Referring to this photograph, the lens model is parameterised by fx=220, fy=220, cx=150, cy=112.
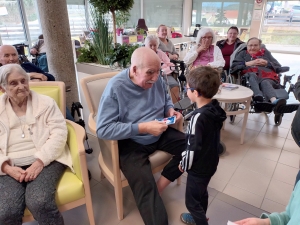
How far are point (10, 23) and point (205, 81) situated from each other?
19.4 ft

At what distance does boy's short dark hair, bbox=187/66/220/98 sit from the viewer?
1266mm

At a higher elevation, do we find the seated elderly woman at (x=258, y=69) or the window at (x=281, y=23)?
the window at (x=281, y=23)

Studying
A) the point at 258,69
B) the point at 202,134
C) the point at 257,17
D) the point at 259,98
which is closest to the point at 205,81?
the point at 202,134

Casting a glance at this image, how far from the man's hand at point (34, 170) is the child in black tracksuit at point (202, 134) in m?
0.87

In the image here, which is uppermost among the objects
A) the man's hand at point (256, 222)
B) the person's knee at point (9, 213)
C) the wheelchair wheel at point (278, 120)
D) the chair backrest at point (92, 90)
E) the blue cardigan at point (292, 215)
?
the chair backrest at point (92, 90)

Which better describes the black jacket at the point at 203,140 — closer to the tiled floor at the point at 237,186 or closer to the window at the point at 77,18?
the tiled floor at the point at 237,186

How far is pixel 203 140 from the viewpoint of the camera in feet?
4.16

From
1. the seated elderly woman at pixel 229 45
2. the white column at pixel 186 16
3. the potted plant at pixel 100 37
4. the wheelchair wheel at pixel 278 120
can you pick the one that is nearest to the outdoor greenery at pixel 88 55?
the potted plant at pixel 100 37

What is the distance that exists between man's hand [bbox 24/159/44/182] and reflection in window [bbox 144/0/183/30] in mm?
8195

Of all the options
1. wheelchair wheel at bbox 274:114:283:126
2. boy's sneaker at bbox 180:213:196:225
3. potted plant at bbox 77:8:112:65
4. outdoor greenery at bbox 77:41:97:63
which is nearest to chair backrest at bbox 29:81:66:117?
potted plant at bbox 77:8:112:65

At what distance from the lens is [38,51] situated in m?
3.98

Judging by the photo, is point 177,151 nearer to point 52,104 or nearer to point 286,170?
point 52,104

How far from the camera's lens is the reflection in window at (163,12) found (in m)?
8.53

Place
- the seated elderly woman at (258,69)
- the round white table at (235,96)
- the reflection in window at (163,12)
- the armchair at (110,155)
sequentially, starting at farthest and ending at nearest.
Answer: the reflection in window at (163,12), the seated elderly woman at (258,69), the round white table at (235,96), the armchair at (110,155)
